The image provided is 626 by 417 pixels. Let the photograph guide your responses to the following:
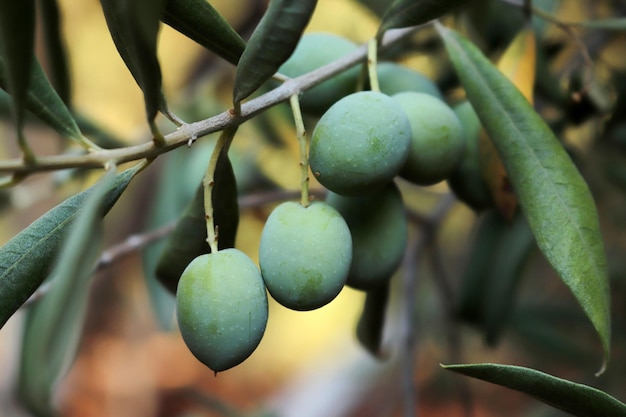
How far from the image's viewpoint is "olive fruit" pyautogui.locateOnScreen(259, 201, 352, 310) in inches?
19.8

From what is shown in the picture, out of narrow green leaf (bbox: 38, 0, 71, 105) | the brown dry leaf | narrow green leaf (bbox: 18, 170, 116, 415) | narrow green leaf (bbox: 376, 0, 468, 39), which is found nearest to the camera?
narrow green leaf (bbox: 18, 170, 116, 415)

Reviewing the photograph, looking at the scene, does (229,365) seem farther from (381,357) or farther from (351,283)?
(381,357)

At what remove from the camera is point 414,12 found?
60cm

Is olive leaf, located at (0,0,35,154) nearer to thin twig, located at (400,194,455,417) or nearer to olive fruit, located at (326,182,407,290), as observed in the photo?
olive fruit, located at (326,182,407,290)

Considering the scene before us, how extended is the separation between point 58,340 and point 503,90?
0.44 metres

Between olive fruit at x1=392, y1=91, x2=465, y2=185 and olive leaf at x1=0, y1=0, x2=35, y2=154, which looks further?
olive fruit at x1=392, y1=91, x2=465, y2=185

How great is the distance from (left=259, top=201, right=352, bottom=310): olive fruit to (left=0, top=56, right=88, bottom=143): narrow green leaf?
183mm

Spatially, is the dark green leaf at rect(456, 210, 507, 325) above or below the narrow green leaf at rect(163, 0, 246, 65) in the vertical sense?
below

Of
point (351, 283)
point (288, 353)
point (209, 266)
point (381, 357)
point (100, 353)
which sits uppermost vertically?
point (209, 266)

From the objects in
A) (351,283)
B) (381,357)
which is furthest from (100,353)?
(351,283)

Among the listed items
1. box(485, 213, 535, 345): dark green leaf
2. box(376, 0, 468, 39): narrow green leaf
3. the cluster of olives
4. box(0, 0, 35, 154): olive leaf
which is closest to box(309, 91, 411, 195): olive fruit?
the cluster of olives

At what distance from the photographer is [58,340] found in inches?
15.3

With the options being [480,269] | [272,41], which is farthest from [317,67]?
[480,269]

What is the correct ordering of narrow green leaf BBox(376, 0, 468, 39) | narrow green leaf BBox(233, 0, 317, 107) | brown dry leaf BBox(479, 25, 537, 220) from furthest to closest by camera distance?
brown dry leaf BBox(479, 25, 537, 220)
narrow green leaf BBox(376, 0, 468, 39)
narrow green leaf BBox(233, 0, 317, 107)
